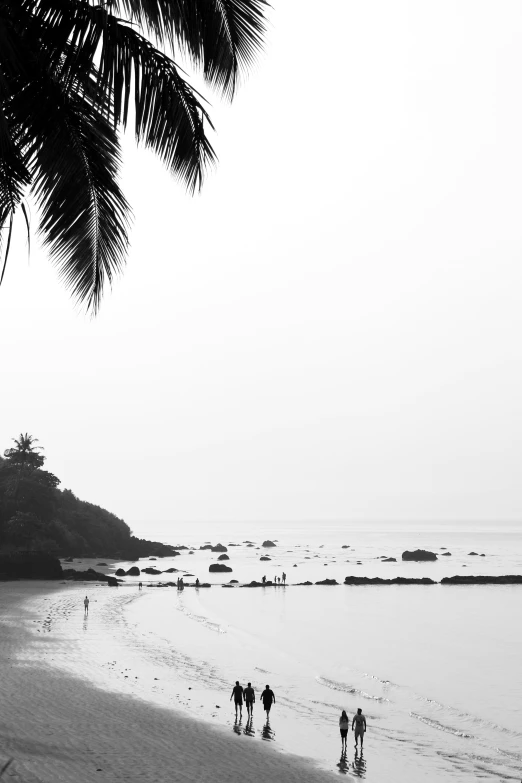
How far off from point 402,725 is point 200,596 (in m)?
38.9

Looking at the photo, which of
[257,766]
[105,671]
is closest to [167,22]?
[257,766]

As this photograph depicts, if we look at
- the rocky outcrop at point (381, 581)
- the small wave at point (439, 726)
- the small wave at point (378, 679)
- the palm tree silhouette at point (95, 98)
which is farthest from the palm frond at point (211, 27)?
the rocky outcrop at point (381, 581)

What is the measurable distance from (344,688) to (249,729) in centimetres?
988

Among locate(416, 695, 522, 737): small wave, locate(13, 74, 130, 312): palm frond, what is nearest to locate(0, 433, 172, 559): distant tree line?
locate(416, 695, 522, 737): small wave

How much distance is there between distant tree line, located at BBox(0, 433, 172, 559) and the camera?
67.6 m

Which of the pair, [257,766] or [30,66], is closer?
[30,66]

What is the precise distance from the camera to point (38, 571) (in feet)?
209

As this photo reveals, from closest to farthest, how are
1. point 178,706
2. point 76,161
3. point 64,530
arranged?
point 76,161, point 178,706, point 64,530

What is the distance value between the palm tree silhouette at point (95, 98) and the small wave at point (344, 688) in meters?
24.5

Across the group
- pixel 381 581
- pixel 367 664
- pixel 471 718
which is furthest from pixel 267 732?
pixel 381 581

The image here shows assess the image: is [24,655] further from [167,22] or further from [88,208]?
[167,22]

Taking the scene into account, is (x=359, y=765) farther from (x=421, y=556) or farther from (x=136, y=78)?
(x=421, y=556)

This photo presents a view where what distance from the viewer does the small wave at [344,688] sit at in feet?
92.4

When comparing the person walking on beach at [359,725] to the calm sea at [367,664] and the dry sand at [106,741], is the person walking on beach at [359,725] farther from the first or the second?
the dry sand at [106,741]
